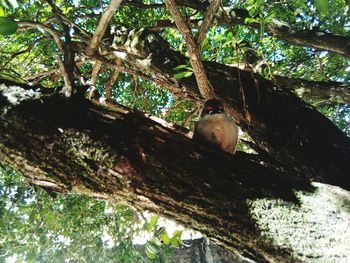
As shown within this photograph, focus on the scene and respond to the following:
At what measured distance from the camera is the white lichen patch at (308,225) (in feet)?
4.28

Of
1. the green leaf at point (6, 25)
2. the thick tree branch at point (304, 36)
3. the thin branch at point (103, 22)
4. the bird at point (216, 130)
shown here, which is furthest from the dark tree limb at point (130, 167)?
the thick tree branch at point (304, 36)

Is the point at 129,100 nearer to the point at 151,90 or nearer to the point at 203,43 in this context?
the point at 151,90

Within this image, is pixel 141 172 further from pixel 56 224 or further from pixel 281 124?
pixel 56 224

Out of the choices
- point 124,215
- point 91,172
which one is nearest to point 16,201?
point 124,215

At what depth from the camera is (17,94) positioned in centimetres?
141

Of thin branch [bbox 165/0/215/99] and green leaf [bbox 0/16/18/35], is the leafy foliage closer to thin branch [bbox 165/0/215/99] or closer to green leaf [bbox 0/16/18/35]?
thin branch [bbox 165/0/215/99]

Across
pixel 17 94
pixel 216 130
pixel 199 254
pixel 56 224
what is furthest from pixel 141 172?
pixel 199 254

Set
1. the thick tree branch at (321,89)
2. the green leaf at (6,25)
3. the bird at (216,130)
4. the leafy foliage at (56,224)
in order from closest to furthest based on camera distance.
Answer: the green leaf at (6,25) < the bird at (216,130) < the thick tree branch at (321,89) < the leafy foliage at (56,224)

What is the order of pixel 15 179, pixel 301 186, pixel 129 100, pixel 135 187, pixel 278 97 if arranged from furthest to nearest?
pixel 129 100 < pixel 15 179 < pixel 278 97 < pixel 301 186 < pixel 135 187

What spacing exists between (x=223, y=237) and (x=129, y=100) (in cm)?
411

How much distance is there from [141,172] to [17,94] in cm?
62

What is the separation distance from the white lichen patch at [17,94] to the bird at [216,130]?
931 mm

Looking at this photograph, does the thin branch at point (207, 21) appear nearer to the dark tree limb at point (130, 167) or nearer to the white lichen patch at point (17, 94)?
the dark tree limb at point (130, 167)

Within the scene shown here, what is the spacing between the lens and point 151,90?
5.36 m
